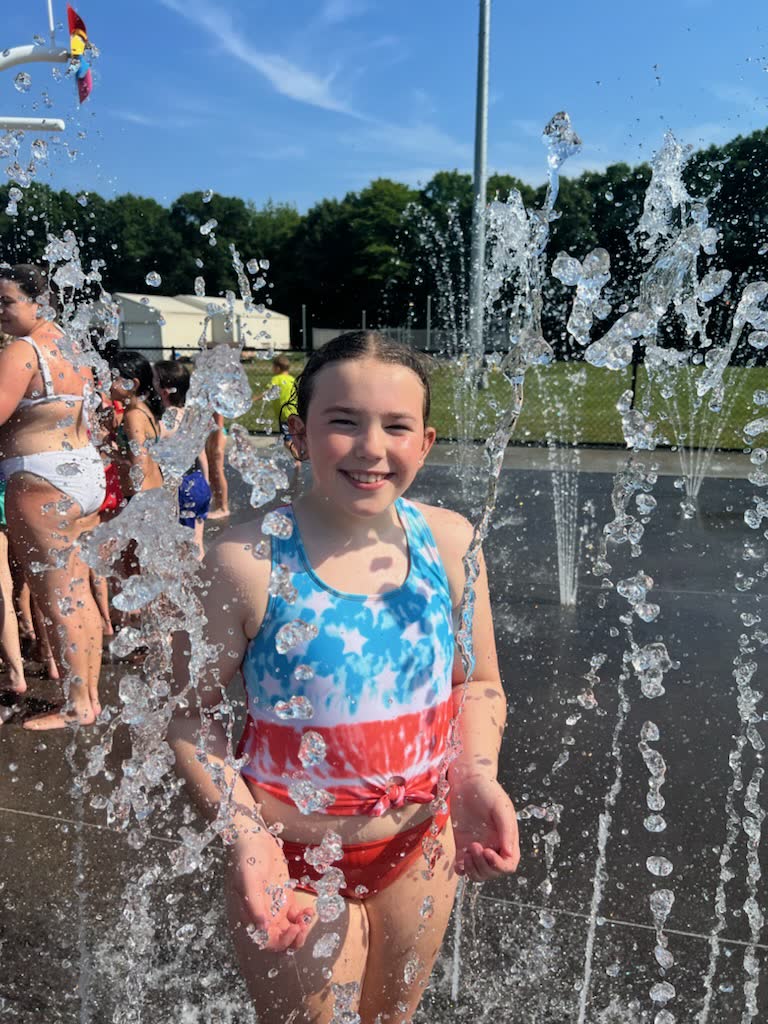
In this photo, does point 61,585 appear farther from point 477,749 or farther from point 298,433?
point 477,749

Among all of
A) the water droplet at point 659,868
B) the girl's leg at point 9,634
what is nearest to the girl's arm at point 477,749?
the water droplet at point 659,868

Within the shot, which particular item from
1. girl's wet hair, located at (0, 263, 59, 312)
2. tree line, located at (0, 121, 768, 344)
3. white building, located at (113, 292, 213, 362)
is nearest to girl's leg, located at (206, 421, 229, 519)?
girl's wet hair, located at (0, 263, 59, 312)

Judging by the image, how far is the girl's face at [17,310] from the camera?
3215 mm

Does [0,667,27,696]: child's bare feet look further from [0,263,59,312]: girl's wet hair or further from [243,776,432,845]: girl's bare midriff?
[243,776,432,845]: girl's bare midriff

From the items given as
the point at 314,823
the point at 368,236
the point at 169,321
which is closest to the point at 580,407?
the point at 314,823

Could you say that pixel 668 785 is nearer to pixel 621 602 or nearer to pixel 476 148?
pixel 621 602

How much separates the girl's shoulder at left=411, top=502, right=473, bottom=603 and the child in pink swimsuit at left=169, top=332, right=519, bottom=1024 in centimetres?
12

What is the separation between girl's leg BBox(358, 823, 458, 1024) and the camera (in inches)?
60.1

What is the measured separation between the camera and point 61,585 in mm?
3463

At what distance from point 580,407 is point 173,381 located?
1405cm

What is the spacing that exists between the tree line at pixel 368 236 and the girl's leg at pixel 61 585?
37.6 ft

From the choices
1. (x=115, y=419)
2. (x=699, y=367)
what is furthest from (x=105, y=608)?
(x=699, y=367)

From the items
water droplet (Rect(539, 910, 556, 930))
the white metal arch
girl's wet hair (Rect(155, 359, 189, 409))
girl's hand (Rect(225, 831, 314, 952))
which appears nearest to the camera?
girl's hand (Rect(225, 831, 314, 952))

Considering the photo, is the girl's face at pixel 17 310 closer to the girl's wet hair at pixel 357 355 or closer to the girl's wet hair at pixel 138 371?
the girl's wet hair at pixel 138 371
